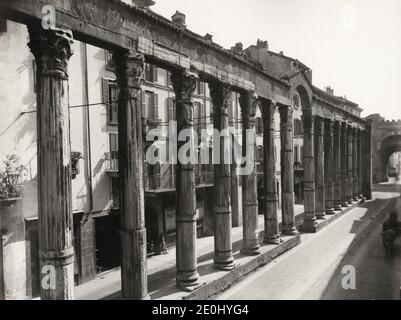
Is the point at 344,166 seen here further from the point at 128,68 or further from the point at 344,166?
the point at 128,68

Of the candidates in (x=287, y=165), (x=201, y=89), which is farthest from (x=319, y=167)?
(x=201, y=89)

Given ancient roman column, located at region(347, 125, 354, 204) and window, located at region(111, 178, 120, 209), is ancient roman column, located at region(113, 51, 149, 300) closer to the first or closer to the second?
window, located at region(111, 178, 120, 209)

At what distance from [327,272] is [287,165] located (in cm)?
474

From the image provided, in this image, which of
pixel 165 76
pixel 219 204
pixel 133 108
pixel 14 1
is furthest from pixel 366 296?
pixel 165 76

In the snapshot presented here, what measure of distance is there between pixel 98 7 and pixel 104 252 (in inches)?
437

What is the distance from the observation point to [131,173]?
697 centimetres

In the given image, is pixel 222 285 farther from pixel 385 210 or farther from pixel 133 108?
pixel 385 210

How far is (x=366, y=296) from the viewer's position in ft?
30.4

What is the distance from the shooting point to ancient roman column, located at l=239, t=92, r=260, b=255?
447 inches

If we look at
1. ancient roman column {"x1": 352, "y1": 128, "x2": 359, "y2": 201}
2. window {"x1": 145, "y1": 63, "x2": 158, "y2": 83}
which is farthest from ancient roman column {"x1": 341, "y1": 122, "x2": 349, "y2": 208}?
window {"x1": 145, "y1": 63, "x2": 158, "y2": 83}

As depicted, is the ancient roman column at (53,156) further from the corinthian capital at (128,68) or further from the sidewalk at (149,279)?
the sidewalk at (149,279)

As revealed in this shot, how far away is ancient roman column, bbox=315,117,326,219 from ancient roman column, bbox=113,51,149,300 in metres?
13.6

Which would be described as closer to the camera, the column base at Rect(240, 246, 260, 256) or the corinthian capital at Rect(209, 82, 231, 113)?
the corinthian capital at Rect(209, 82, 231, 113)

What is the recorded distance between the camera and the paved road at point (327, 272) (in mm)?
9484
